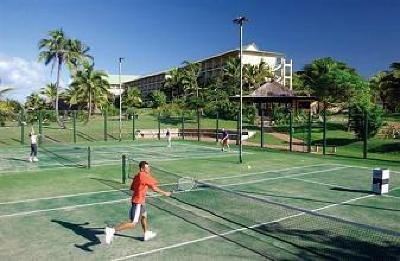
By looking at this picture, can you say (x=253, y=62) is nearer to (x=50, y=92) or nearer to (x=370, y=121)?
(x=50, y=92)

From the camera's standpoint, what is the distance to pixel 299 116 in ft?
182

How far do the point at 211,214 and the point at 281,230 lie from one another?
2.62m

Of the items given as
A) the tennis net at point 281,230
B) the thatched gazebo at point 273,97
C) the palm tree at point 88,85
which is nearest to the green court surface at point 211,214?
the tennis net at point 281,230

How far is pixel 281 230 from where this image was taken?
1209 cm

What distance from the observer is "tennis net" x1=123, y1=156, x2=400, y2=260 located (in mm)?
10195

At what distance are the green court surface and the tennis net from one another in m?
0.03

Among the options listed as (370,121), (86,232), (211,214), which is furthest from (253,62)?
(86,232)

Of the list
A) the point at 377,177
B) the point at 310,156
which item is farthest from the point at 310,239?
the point at 310,156

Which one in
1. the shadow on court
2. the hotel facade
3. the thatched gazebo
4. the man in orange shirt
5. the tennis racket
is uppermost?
the hotel facade

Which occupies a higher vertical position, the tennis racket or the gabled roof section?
the gabled roof section

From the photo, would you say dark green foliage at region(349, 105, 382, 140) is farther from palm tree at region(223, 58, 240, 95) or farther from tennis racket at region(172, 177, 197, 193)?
palm tree at region(223, 58, 240, 95)

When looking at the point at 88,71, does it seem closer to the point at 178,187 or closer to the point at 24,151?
the point at 24,151

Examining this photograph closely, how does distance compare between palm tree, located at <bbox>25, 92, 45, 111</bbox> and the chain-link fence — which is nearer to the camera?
the chain-link fence

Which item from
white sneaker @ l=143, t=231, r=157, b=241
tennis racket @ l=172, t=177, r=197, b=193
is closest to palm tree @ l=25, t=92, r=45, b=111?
tennis racket @ l=172, t=177, r=197, b=193
